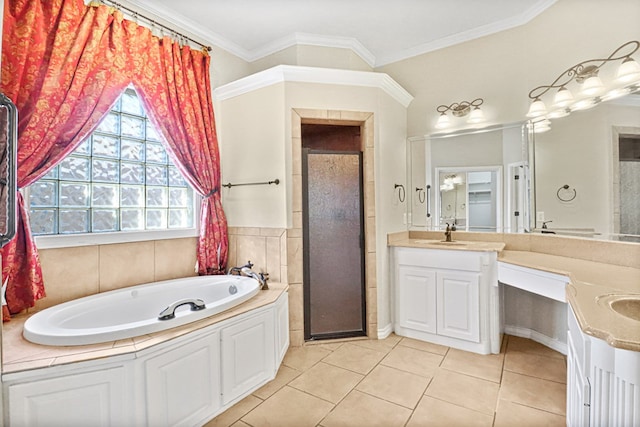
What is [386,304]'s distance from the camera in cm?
285

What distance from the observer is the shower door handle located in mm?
1285

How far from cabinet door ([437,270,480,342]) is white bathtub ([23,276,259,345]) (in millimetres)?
1565

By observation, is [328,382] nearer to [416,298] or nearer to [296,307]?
[296,307]

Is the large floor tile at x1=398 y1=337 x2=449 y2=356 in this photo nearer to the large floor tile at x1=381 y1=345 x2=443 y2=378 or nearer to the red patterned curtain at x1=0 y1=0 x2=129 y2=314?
the large floor tile at x1=381 y1=345 x2=443 y2=378

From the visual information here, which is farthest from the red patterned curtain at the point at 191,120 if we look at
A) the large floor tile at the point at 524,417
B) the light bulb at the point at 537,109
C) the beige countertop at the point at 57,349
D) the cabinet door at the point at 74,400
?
the light bulb at the point at 537,109

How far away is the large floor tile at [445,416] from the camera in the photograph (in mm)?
1693

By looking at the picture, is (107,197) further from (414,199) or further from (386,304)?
(414,199)

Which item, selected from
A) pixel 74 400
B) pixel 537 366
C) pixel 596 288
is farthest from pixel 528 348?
pixel 74 400

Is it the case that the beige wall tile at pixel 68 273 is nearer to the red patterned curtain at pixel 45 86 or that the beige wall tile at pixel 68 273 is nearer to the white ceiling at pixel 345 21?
the red patterned curtain at pixel 45 86

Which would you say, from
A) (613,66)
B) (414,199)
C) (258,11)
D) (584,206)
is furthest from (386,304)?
(258,11)

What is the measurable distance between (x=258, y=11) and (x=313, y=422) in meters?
3.06

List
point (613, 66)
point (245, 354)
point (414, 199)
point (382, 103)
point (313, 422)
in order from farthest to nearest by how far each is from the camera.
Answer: point (414, 199), point (382, 103), point (613, 66), point (245, 354), point (313, 422)

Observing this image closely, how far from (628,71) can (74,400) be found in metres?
3.57

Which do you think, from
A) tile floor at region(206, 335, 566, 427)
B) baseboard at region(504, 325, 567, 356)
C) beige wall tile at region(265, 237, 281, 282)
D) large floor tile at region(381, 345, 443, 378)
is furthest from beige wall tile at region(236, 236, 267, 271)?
baseboard at region(504, 325, 567, 356)
